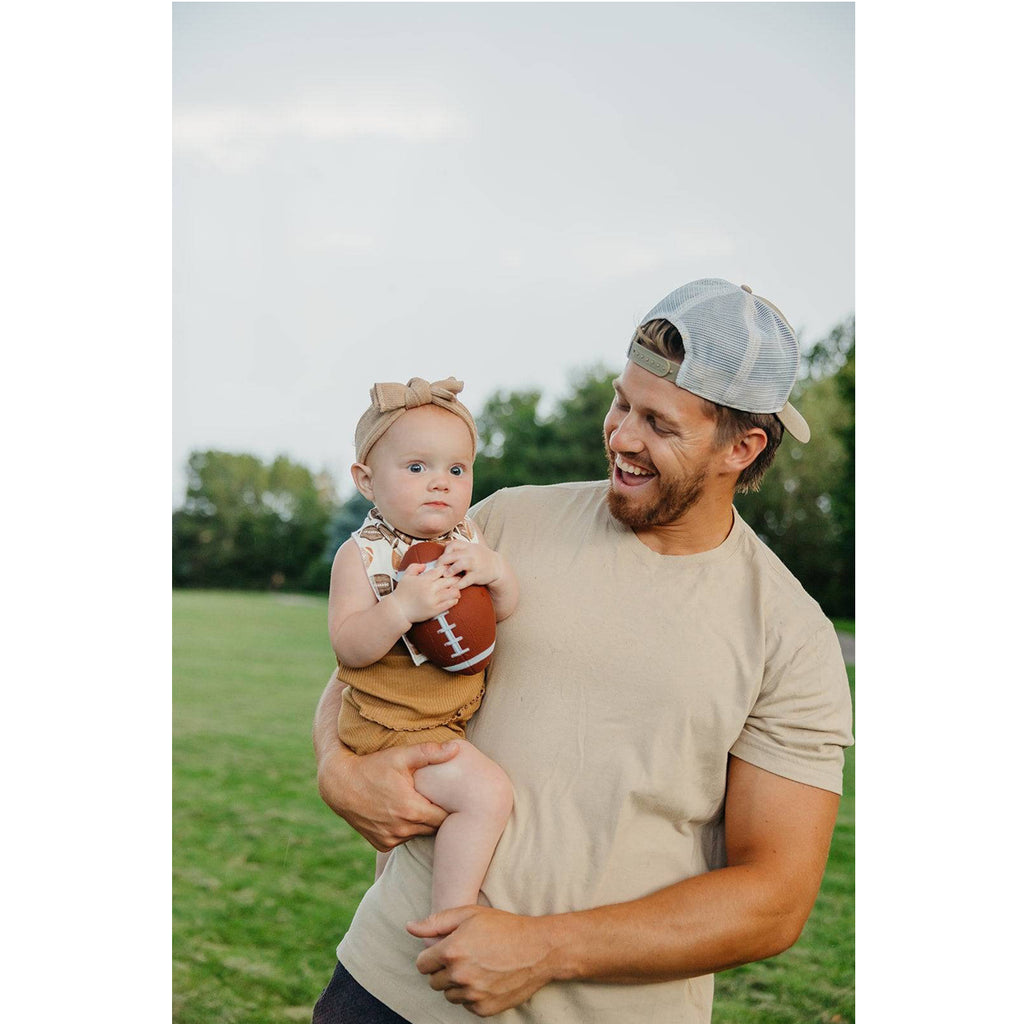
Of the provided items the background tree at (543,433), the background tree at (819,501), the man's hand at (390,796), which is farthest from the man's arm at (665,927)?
the background tree at (543,433)

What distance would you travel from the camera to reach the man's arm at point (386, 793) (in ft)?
5.44

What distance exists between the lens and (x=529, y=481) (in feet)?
47.6

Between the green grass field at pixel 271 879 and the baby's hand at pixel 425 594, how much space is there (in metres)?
4.68

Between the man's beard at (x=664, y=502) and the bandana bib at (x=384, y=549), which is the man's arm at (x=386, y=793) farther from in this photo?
the man's beard at (x=664, y=502)

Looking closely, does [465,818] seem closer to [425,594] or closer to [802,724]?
[425,594]

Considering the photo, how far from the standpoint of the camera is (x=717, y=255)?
46.7 feet

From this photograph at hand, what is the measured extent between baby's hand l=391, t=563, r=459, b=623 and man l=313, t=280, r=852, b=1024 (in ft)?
0.56

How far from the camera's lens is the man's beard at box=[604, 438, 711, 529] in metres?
1.65

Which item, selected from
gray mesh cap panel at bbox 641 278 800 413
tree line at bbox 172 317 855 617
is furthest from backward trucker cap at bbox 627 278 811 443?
tree line at bbox 172 317 855 617

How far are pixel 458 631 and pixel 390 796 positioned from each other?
276 mm

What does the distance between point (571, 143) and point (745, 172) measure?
2265 mm

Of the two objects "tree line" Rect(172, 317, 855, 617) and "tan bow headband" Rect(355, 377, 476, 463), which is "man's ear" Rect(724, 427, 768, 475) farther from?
"tree line" Rect(172, 317, 855, 617)

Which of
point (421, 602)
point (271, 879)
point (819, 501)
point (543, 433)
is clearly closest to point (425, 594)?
point (421, 602)

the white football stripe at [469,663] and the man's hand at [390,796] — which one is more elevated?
the white football stripe at [469,663]
